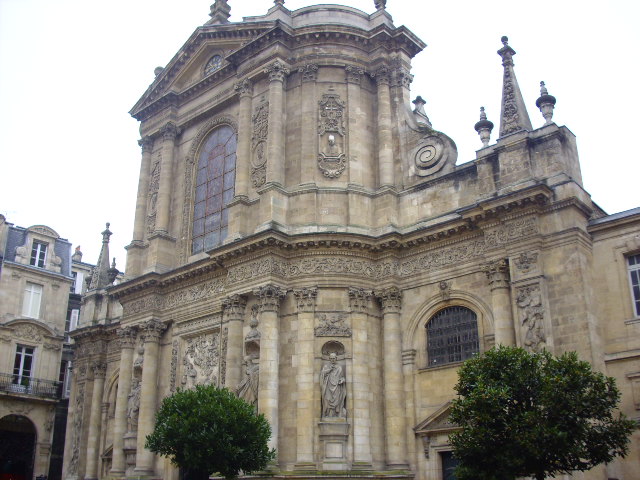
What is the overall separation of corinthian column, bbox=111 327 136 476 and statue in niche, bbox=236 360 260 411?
21.5 feet

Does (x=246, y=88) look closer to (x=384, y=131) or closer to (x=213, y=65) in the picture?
(x=213, y=65)

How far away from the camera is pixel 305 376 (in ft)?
72.5

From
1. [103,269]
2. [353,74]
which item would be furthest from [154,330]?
[353,74]

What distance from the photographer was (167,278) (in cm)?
2731

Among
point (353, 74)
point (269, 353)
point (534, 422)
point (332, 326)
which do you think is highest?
point (353, 74)

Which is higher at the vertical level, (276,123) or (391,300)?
(276,123)

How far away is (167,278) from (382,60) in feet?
36.3

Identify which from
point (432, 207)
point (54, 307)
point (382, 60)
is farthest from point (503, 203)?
point (54, 307)

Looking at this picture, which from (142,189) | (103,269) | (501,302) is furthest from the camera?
(103,269)

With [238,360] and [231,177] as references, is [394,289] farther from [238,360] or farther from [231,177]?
[231,177]

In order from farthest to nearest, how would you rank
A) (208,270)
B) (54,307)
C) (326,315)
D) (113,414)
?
(54,307), (113,414), (208,270), (326,315)

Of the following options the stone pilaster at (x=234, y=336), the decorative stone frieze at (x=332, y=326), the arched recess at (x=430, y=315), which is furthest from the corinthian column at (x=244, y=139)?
the arched recess at (x=430, y=315)

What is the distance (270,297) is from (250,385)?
9.07 feet

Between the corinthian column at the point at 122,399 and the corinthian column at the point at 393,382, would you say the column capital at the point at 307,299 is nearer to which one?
the corinthian column at the point at 393,382
